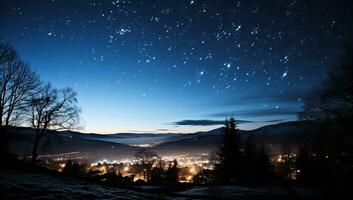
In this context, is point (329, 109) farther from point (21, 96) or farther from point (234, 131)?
point (21, 96)

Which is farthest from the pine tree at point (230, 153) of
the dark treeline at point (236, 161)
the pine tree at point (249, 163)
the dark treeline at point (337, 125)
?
the dark treeline at point (337, 125)

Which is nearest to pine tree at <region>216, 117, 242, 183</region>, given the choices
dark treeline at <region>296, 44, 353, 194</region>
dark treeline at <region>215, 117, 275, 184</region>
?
dark treeline at <region>215, 117, 275, 184</region>

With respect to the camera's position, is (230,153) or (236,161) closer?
(236,161)

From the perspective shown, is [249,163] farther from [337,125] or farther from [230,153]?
[337,125]

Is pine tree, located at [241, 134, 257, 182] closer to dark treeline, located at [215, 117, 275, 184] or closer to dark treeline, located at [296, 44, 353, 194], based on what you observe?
dark treeline, located at [215, 117, 275, 184]

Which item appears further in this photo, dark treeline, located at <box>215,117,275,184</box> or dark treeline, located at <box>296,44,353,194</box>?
dark treeline, located at <box>215,117,275,184</box>

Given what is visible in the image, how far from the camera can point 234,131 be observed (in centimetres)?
4141

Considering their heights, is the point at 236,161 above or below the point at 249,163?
above

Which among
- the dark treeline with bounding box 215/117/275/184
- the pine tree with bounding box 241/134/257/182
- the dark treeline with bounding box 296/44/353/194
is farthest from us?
the dark treeline with bounding box 215/117/275/184

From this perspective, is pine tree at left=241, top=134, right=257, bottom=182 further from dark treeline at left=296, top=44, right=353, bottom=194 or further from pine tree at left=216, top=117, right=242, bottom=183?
dark treeline at left=296, top=44, right=353, bottom=194

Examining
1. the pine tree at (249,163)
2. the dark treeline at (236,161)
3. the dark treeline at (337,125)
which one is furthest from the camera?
the dark treeline at (236,161)

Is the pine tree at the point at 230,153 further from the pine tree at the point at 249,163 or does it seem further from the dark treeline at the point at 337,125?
the dark treeline at the point at 337,125

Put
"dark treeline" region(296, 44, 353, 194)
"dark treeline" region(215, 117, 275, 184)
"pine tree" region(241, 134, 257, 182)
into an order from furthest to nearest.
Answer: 1. "dark treeline" region(215, 117, 275, 184)
2. "pine tree" region(241, 134, 257, 182)
3. "dark treeline" region(296, 44, 353, 194)

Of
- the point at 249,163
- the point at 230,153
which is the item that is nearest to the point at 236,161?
the point at 230,153
